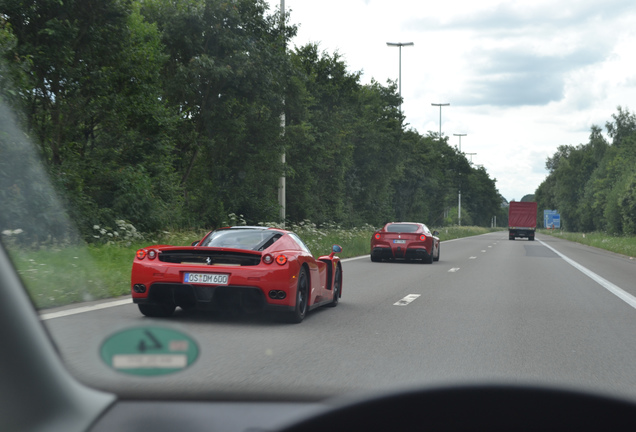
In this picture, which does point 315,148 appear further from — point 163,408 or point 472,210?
point 472,210

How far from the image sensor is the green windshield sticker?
2.18 metres

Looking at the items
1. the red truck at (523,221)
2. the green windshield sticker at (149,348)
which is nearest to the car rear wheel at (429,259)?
the green windshield sticker at (149,348)

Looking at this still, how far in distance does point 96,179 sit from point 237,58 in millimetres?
8073

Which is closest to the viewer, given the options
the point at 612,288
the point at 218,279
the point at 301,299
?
the point at 218,279

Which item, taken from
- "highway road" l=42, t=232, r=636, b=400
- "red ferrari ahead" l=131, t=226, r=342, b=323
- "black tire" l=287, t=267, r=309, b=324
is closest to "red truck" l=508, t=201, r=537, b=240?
"highway road" l=42, t=232, r=636, b=400

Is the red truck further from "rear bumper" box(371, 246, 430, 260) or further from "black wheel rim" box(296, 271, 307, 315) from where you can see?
"black wheel rim" box(296, 271, 307, 315)

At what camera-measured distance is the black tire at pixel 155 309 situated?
28.6ft

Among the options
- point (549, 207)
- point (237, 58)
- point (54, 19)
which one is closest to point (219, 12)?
point (237, 58)

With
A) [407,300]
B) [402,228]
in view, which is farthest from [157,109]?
[407,300]

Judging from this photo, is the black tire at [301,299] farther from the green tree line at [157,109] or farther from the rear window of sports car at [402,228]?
the rear window of sports car at [402,228]

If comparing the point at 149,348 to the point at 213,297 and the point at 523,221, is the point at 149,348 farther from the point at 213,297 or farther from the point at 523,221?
the point at 523,221

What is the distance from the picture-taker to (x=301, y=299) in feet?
29.5

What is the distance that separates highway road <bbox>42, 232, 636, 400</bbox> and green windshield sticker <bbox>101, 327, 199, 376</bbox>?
0.30 feet

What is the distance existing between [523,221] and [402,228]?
44182mm
